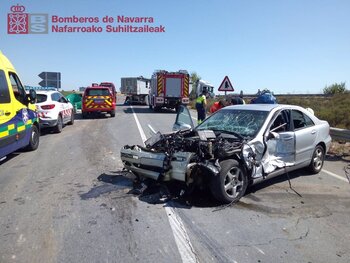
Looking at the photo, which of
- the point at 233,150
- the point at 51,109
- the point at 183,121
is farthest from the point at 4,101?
the point at 51,109

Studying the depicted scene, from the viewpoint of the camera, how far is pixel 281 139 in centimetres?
618

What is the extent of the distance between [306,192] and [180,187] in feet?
6.93

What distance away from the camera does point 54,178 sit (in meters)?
6.71

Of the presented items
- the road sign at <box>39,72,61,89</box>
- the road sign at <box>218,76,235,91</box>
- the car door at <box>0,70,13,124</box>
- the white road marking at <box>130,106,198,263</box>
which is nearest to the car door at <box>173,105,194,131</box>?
the white road marking at <box>130,106,198,263</box>

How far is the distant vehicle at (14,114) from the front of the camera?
7474 millimetres

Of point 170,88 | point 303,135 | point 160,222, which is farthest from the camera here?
point 170,88

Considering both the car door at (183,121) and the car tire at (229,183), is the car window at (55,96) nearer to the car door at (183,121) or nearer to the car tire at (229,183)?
the car door at (183,121)

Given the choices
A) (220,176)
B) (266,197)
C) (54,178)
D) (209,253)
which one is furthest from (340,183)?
(54,178)

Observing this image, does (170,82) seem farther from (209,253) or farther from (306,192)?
(209,253)

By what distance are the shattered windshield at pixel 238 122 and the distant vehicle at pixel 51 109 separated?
7.64 metres

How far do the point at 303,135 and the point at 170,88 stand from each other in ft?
64.2

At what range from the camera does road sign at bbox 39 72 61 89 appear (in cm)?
→ 2400

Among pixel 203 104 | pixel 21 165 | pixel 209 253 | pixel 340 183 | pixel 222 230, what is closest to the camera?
pixel 209 253

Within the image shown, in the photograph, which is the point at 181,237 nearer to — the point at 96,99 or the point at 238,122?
the point at 238,122
